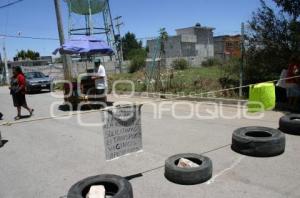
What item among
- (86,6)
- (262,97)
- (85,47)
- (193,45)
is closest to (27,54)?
(193,45)

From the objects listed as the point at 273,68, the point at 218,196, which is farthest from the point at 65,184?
the point at 273,68

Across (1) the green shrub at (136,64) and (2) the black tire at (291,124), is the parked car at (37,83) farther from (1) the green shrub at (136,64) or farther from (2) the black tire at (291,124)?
(2) the black tire at (291,124)

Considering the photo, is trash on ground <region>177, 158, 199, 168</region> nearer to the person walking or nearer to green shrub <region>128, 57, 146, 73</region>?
the person walking

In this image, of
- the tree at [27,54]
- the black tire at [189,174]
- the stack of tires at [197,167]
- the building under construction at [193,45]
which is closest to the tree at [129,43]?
the tree at [27,54]

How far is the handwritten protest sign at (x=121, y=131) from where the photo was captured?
5059 millimetres

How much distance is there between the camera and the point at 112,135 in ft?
16.7

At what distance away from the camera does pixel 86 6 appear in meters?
29.2

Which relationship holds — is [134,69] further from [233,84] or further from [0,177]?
[0,177]

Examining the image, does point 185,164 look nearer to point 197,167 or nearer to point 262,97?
point 197,167

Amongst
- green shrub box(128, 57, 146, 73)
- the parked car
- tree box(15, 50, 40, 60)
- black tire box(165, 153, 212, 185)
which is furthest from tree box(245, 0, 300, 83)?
tree box(15, 50, 40, 60)

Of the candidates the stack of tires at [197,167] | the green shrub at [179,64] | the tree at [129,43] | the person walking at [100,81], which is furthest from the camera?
the tree at [129,43]

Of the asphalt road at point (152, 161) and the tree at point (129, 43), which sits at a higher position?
the tree at point (129, 43)

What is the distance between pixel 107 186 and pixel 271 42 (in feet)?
30.2

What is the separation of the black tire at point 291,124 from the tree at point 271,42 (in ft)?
13.7
